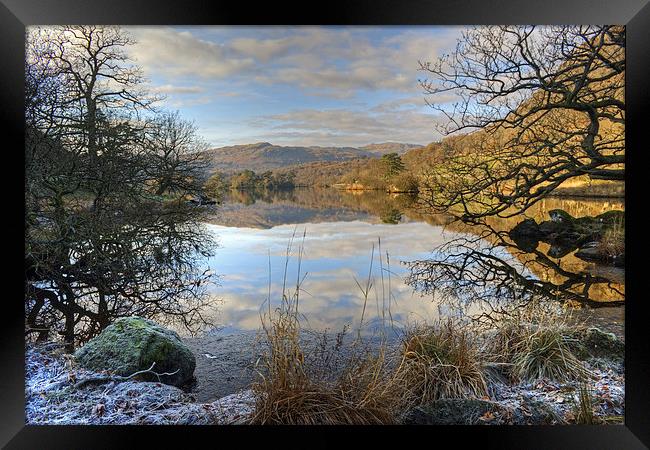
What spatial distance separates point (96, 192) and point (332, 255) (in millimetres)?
2977

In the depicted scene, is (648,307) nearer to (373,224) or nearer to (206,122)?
(206,122)

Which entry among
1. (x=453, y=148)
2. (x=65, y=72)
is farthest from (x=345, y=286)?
(x=65, y=72)

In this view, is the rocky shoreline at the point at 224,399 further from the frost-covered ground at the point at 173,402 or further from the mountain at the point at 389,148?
the mountain at the point at 389,148

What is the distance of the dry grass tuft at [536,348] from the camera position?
9.63 ft

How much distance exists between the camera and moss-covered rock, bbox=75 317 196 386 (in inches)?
118

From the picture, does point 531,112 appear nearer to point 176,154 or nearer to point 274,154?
point 274,154

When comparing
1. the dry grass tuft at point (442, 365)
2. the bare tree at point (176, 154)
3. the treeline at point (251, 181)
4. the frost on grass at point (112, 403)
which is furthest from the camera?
the treeline at point (251, 181)

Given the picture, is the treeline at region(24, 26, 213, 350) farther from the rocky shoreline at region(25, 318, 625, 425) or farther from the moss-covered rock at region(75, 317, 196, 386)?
the rocky shoreline at region(25, 318, 625, 425)

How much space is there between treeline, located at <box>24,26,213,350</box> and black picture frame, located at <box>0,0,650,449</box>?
4.81 feet

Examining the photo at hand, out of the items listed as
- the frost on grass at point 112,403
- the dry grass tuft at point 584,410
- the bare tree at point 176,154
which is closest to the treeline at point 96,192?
the bare tree at point 176,154

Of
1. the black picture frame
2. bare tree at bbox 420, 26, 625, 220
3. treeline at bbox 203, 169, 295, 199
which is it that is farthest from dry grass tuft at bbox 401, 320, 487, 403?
treeline at bbox 203, 169, 295, 199

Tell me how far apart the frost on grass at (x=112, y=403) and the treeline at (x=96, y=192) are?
0.88 meters

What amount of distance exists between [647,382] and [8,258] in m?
3.29

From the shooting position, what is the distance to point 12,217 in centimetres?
221
